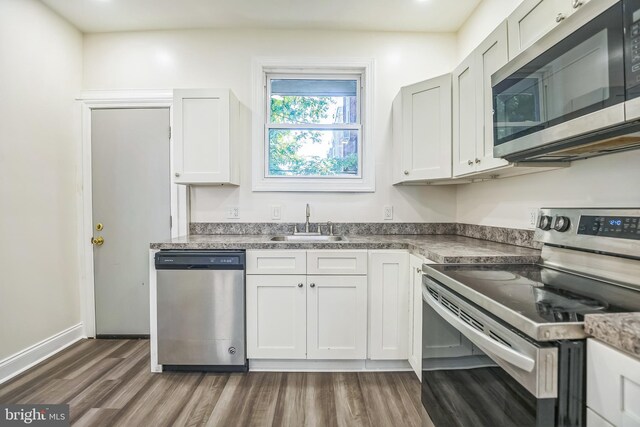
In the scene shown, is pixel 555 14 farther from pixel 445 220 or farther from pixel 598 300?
pixel 445 220

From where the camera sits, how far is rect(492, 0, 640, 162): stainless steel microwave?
2.60 ft

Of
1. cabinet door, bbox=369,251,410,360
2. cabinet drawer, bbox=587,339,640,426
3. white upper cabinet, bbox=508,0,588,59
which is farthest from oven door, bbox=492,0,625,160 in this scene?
cabinet door, bbox=369,251,410,360

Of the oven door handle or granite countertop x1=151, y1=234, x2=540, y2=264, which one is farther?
granite countertop x1=151, y1=234, x2=540, y2=264

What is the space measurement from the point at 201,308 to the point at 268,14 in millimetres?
2370

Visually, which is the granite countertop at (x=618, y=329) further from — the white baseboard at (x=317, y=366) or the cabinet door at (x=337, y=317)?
the white baseboard at (x=317, y=366)

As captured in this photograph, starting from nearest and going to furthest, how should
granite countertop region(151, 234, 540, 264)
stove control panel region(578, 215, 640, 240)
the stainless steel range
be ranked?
the stainless steel range < stove control panel region(578, 215, 640, 240) < granite countertop region(151, 234, 540, 264)

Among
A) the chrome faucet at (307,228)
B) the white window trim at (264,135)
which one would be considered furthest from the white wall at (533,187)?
the chrome faucet at (307,228)

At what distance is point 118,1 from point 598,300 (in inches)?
133

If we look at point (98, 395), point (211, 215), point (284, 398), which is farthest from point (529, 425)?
point (211, 215)

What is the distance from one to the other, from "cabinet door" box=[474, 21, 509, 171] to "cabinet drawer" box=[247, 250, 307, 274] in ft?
4.17

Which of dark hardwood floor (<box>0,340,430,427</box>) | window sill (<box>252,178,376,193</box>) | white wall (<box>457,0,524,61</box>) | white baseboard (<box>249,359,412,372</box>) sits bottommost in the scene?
dark hardwood floor (<box>0,340,430,427</box>)

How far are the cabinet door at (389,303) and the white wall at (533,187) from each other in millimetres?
760

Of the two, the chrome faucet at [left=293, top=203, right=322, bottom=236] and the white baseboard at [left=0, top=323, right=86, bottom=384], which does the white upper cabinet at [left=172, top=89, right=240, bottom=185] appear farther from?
the white baseboard at [left=0, top=323, right=86, bottom=384]

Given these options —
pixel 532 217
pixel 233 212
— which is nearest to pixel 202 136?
pixel 233 212
